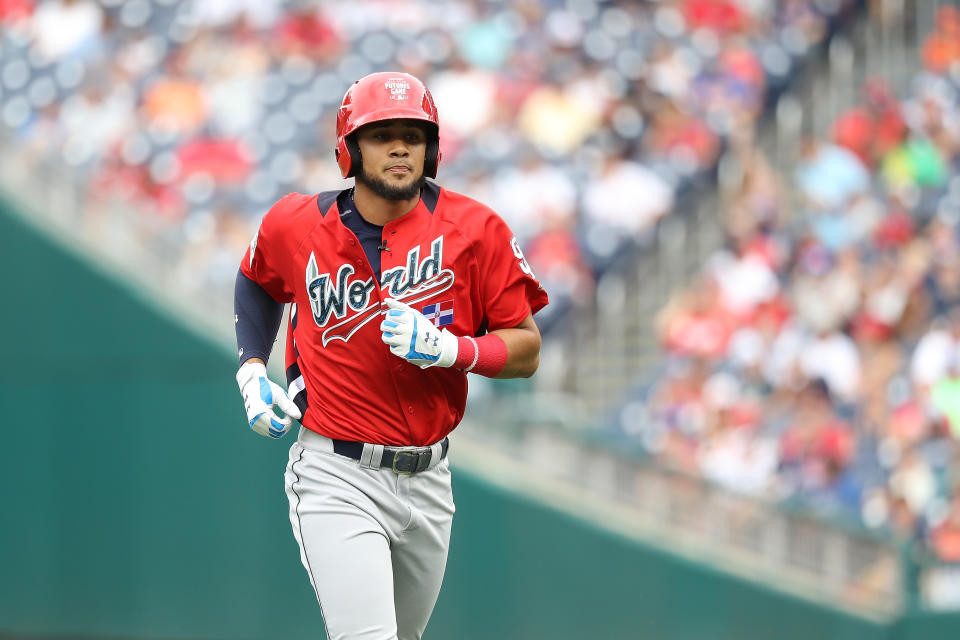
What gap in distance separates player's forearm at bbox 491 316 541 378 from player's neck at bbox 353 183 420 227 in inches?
15.9

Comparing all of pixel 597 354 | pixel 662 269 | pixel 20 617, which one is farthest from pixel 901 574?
pixel 20 617

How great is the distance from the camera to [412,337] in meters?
3.38

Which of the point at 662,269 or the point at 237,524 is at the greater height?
the point at 662,269

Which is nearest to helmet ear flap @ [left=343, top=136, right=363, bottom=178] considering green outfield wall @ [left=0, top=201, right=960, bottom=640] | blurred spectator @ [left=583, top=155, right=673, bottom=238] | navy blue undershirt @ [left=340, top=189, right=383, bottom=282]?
navy blue undershirt @ [left=340, top=189, right=383, bottom=282]

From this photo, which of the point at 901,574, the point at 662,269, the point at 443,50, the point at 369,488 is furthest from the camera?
the point at 443,50

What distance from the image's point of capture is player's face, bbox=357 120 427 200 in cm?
358

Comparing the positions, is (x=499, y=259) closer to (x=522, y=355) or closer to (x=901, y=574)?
(x=522, y=355)

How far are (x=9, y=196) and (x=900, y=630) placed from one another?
5481mm

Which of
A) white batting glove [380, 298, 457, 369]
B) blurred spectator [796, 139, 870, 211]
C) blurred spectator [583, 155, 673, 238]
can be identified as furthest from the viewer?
blurred spectator [796, 139, 870, 211]

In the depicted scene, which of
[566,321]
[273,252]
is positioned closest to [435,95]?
[566,321]

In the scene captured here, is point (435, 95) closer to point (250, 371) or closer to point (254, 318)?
point (254, 318)

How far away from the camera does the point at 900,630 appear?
658cm

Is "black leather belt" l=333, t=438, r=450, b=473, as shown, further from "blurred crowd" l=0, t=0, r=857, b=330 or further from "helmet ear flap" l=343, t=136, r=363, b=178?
"blurred crowd" l=0, t=0, r=857, b=330

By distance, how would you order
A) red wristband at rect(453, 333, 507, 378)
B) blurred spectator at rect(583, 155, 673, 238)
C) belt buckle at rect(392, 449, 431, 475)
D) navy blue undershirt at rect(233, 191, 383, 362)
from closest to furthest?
red wristband at rect(453, 333, 507, 378) < belt buckle at rect(392, 449, 431, 475) < navy blue undershirt at rect(233, 191, 383, 362) < blurred spectator at rect(583, 155, 673, 238)
